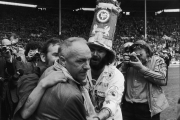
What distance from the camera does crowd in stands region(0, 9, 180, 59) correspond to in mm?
22003

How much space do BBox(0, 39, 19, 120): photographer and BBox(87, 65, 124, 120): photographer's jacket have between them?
5.14 ft

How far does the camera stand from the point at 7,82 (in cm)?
372

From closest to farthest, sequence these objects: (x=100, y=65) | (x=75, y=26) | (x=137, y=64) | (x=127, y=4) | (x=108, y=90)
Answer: (x=108, y=90), (x=100, y=65), (x=137, y=64), (x=75, y=26), (x=127, y=4)

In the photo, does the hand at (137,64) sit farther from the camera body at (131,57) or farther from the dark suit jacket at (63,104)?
the dark suit jacket at (63,104)

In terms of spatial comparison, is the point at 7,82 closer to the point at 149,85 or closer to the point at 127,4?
the point at 149,85

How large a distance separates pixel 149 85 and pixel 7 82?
2.09 meters

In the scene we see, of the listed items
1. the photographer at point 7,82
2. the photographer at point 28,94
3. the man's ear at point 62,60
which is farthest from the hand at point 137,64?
the man's ear at point 62,60

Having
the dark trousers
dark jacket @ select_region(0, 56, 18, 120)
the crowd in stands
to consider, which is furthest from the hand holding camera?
the crowd in stands

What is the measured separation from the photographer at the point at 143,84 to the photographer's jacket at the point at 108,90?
106cm

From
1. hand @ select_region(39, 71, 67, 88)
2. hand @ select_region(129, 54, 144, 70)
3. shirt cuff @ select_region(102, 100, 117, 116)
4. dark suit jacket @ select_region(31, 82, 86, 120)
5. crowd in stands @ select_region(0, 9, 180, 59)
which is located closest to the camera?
dark suit jacket @ select_region(31, 82, 86, 120)

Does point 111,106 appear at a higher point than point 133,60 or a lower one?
lower

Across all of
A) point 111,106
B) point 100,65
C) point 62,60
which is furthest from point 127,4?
point 62,60

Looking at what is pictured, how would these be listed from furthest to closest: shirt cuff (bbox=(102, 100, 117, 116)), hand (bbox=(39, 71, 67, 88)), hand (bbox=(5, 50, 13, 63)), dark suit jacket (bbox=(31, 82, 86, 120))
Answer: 1. hand (bbox=(5, 50, 13, 63))
2. shirt cuff (bbox=(102, 100, 117, 116))
3. hand (bbox=(39, 71, 67, 88))
4. dark suit jacket (bbox=(31, 82, 86, 120))

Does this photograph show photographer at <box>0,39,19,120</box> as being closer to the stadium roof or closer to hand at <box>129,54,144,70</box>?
hand at <box>129,54,144,70</box>
